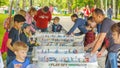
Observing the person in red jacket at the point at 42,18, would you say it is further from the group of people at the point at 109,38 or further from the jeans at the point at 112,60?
the jeans at the point at 112,60

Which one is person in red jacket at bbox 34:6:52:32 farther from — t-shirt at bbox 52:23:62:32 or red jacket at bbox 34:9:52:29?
t-shirt at bbox 52:23:62:32

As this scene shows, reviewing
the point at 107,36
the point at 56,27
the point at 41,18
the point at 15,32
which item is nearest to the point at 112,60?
the point at 107,36

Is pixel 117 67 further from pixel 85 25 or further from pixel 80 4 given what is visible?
pixel 80 4

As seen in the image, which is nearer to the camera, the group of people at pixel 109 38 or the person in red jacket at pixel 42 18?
the group of people at pixel 109 38

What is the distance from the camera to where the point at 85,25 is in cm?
1311

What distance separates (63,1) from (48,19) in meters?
98.5

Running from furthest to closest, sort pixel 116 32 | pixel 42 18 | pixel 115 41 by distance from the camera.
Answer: pixel 42 18, pixel 115 41, pixel 116 32

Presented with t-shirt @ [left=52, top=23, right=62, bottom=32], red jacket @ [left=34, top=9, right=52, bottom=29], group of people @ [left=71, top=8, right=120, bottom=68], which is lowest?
t-shirt @ [left=52, top=23, right=62, bottom=32]


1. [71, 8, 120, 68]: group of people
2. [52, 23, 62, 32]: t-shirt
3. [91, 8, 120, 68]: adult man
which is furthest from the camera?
[52, 23, 62, 32]: t-shirt

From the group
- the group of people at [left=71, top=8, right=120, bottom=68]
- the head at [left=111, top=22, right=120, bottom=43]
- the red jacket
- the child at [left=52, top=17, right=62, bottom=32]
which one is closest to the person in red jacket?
the red jacket

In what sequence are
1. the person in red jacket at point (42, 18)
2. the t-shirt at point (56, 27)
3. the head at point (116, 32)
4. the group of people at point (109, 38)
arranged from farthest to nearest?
the person in red jacket at point (42, 18)
the t-shirt at point (56, 27)
the group of people at point (109, 38)
the head at point (116, 32)

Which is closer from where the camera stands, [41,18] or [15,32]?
[15,32]

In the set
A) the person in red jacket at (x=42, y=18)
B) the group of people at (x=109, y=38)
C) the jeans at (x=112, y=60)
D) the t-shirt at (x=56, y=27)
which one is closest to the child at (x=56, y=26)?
the t-shirt at (x=56, y=27)

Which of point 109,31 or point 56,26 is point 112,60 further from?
point 56,26
